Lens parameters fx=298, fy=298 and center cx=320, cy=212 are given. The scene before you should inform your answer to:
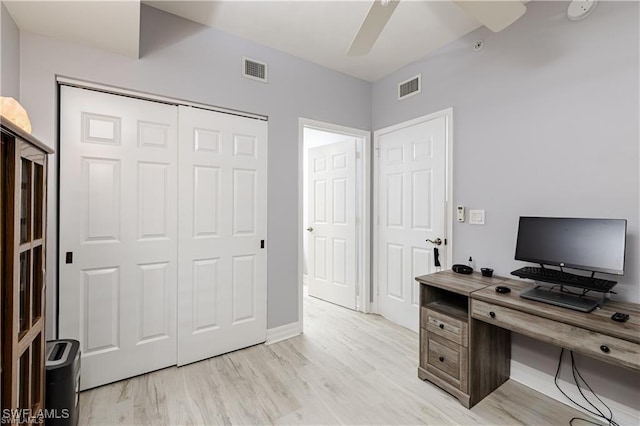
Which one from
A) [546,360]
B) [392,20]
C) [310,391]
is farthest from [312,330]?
[392,20]

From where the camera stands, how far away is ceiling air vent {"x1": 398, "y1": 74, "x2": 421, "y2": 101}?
9.77ft

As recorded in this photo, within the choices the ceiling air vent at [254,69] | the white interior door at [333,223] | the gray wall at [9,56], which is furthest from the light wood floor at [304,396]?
the ceiling air vent at [254,69]

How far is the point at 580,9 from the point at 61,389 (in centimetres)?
364

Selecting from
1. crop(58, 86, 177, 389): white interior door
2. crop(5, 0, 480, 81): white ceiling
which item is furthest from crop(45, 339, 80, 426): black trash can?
crop(5, 0, 480, 81): white ceiling

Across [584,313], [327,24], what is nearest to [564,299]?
[584,313]

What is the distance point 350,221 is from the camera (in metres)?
3.66

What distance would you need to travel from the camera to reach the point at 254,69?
2.69 m

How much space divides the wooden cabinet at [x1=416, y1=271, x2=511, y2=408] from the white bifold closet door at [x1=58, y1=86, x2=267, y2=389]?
56.6 inches

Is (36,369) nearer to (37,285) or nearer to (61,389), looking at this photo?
(61,389)

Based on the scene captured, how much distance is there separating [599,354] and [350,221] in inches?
98.9

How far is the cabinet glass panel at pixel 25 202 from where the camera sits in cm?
116

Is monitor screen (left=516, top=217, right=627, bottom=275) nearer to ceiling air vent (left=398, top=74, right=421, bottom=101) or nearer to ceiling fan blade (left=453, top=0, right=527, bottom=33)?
ceiling fan blade (left=453, top=0, right=527, bottom=33)

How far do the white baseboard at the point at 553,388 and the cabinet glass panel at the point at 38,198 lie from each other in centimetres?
302

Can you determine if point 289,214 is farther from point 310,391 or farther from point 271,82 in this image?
point 310,391
